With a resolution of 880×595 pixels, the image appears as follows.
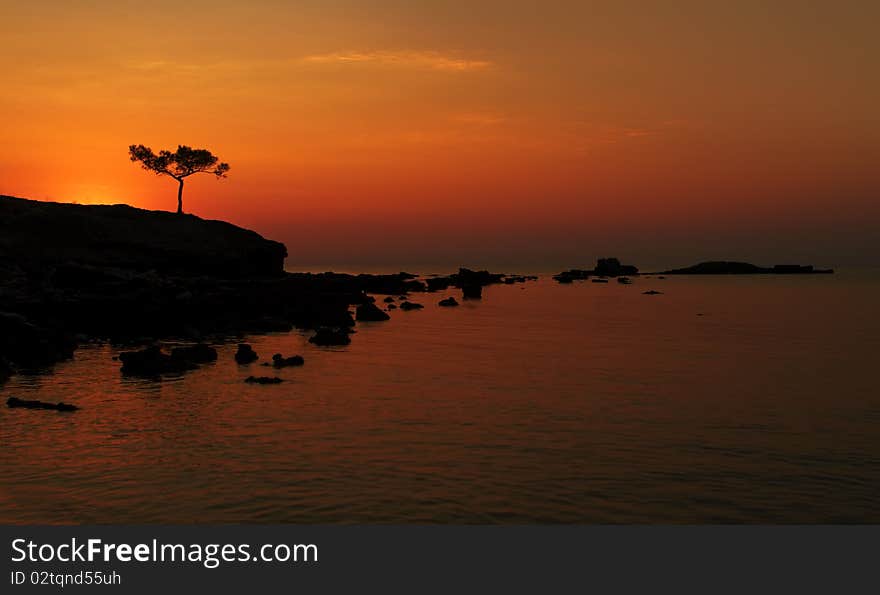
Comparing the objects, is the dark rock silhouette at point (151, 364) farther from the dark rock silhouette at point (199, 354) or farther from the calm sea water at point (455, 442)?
the dark rock silhouette at point (199, 354)

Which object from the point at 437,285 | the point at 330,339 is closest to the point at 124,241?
the point at 330,339

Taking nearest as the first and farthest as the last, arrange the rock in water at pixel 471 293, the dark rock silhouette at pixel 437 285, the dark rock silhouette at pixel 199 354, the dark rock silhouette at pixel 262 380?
the dark rock silhouette at pixel 262 380 → the dark rock silhouette at pixel 199 354 → the rock in water at pixel 471 293 → the dark rock silhouette at pixel 437 285

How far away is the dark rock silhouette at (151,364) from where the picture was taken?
34.0m

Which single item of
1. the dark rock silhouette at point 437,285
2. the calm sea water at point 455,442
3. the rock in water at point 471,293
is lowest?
the calm sea water at point 455,442

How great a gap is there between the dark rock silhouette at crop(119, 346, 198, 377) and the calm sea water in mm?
859

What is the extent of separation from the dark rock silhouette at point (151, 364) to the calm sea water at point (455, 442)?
859 mm

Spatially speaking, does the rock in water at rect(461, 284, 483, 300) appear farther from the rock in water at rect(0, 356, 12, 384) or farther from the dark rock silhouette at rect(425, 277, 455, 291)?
the rock in water at rect(0, 356, 12, 384)

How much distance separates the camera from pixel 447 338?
54.2 m

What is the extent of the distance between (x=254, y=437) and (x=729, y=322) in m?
59.4

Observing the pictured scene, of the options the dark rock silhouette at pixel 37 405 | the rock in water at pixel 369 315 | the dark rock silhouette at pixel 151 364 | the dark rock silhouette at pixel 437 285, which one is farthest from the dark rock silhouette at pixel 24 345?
the dark rock silhouette at pixel 437 285

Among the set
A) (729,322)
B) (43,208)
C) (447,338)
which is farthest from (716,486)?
(43,208)

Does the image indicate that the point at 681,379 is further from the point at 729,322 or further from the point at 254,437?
the point at 729,322

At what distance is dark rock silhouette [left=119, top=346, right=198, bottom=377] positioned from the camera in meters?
34.0

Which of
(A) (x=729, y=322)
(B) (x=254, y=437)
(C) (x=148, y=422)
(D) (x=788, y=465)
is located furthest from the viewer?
(A) (x=729, y=322)
